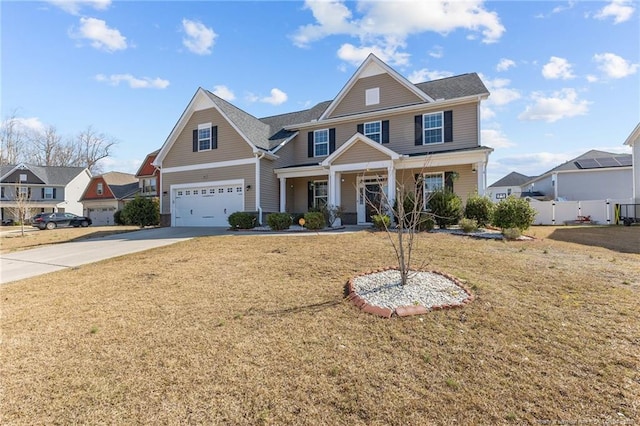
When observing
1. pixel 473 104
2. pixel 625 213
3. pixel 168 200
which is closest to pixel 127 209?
pixel 168 200

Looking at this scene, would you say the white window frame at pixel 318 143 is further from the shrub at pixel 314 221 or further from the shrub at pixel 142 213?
Result: the shrub at pixel 142 213

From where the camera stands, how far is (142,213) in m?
20.2

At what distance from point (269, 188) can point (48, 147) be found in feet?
175

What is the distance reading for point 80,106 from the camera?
55.9 feet

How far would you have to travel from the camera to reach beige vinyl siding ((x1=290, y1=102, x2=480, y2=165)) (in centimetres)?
1503

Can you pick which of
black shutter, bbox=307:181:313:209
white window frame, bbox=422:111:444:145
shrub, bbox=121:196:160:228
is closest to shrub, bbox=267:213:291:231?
black shutter, bbox=307:181:313:209

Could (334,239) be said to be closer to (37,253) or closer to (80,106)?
(37,253)

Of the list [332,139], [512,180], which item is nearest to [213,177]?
[332,139]

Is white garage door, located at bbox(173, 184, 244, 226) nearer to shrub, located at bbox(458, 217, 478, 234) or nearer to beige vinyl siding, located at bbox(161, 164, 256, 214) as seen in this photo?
beige vinyl siding, located at bbox(161, 164, 256, 214)

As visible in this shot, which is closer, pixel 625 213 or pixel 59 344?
pixel 59 344

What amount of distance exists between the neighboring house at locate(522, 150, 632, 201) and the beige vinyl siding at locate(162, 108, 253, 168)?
26.2 m

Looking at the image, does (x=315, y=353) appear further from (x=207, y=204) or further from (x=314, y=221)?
(x=207, y=204)

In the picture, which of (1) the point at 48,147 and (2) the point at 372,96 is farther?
(1) the point at 48,147

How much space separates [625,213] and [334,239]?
2022cm
